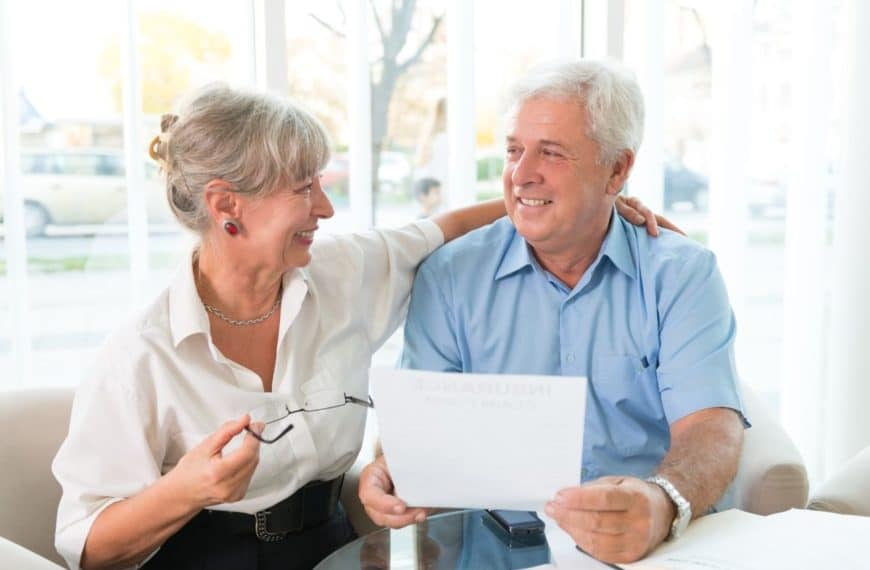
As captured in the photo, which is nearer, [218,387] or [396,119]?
[218,387]

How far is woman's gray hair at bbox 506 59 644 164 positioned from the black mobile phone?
713 mm

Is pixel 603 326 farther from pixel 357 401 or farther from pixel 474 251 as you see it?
pixel 357 401

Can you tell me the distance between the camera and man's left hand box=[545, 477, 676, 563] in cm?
119

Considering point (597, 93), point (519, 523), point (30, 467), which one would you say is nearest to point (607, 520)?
point (519, 523)

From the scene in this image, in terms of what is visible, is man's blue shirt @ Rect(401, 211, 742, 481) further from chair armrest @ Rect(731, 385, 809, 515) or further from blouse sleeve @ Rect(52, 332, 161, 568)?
blouse sleeve @ Rect(52, 332, 161, 568)

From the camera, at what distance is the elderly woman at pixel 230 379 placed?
4.73 feet

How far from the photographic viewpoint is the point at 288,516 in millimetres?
1604

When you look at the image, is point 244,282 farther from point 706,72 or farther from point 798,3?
point 798,3

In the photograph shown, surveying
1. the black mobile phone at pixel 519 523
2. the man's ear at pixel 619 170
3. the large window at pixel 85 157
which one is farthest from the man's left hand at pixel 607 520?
the large window at pixel 85 157

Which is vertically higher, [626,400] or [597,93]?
[597,93]

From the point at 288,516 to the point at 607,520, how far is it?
642 millimetres

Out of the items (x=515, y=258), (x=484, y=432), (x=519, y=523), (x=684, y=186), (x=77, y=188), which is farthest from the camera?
(x=684, y=186)

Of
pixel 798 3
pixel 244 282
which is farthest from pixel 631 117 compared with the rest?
pixel 798 3

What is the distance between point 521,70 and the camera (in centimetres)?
258
